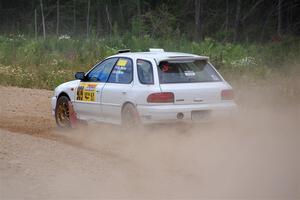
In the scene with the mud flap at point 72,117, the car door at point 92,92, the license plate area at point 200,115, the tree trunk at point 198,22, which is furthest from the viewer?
the tree trunk at point 198,22

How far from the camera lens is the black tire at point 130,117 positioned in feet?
38.4

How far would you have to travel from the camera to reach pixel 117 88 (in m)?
12.4

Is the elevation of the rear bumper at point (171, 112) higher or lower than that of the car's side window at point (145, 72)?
lower

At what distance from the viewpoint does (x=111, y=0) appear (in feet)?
195

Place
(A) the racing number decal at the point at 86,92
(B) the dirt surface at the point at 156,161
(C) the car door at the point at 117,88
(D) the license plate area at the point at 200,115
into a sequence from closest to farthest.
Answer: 1. (B) the dirt surface at the point at 156,161
2. (D) the license plate area at the point at 200,115
3. (C) the car door at the point at 117,88
4. (A) the racing number decal at the point at 86,92

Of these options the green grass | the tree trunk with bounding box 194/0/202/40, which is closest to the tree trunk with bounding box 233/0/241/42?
the tree trunk with bounding box 194/0/202/40

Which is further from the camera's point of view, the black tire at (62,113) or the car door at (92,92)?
the black tire at (62,113)

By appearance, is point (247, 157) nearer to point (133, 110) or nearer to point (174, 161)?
point (174, 161)

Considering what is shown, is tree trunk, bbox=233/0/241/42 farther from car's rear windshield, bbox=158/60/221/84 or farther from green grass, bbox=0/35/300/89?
car's rear windshield, bbox=158/60/221/84

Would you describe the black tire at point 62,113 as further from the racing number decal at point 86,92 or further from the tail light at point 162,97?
the tail light at point 162,97

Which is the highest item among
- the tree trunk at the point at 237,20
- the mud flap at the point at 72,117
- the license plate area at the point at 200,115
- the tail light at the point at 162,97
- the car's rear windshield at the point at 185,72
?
the tree trunk at the point at 237,20

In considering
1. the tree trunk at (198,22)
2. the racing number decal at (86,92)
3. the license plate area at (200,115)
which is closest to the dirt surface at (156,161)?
the license plate area at (200,115)

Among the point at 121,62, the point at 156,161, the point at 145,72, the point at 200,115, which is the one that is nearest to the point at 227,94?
the point at 200,115

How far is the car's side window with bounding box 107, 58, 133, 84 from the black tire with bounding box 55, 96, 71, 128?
5.24ft
